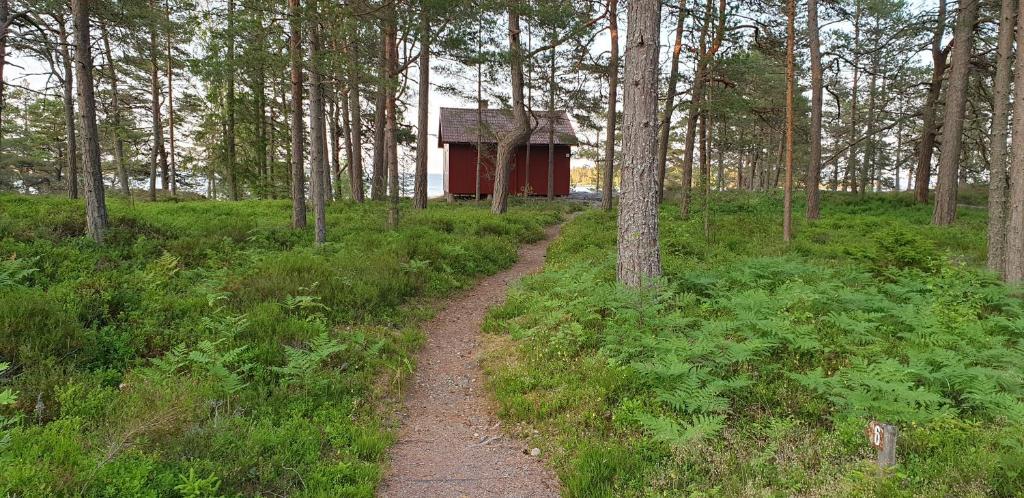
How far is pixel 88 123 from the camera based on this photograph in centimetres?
948

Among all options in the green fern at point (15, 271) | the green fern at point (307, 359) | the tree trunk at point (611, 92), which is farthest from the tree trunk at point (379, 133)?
the tree trunk at point (611, 92)

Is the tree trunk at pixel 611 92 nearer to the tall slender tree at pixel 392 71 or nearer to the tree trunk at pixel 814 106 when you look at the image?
the tree trunk at pixel 814 106

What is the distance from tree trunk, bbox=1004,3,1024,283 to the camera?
7871 mm

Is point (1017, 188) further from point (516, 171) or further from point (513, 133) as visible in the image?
point (516, 171)

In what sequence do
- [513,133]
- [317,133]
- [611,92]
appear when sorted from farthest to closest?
[611,92]
[513,133]
[317,133]

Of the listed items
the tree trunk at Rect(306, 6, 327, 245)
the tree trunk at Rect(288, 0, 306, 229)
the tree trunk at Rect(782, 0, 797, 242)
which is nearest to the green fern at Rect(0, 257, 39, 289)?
the tree trunk at Rect(306, 6, 327, 245)

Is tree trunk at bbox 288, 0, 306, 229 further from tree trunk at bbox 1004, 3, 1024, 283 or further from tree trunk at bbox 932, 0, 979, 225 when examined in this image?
tree trunk at bbox 932, 0, 979, 225

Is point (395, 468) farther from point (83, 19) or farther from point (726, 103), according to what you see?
point (726, 103)

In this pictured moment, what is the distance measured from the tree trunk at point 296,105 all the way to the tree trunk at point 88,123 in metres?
3.66

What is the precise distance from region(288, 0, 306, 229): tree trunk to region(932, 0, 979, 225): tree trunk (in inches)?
714

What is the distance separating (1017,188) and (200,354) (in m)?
12.3

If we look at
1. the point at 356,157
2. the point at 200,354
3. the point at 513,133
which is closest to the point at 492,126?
the point at 356,157

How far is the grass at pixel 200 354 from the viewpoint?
11.7ft

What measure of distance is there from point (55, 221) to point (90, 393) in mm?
8873
